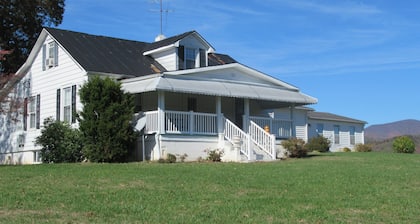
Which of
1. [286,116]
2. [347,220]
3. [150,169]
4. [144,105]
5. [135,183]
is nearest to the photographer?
[347,220]

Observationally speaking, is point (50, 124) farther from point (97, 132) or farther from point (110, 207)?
point (110, 207)

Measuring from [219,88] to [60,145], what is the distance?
6.67 meters

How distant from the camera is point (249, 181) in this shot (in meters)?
14.8

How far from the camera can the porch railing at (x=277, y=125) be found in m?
26.0

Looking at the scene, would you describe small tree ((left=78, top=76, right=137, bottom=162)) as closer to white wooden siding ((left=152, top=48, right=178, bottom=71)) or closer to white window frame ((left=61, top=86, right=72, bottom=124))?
white window frame ((left=61, top=86, right=72, bottom=124))

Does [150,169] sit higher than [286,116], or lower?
lower

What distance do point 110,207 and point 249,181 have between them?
5.02m

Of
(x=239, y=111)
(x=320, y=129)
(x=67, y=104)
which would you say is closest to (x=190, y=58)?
(x=239, y=111)

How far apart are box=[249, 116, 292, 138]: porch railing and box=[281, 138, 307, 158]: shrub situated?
1.76 meters

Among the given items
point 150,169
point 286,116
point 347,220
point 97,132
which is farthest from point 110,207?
point 286,116

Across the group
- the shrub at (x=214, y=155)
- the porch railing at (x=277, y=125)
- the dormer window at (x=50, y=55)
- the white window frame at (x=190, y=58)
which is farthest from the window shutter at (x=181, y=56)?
the dormer window at (x=50, y=55)

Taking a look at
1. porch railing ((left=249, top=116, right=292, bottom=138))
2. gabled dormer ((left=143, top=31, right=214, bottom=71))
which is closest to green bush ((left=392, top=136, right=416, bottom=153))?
porch railing ((left=249, top=116, right=292, bottom=138))

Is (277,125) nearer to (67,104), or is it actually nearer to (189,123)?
(189,123)

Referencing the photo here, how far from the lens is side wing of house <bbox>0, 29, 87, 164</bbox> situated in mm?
25000
